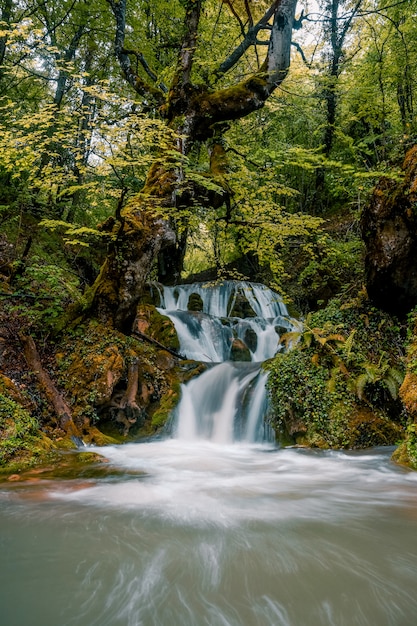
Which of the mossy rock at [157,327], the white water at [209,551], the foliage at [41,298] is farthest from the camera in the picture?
the mossy rock at [157,327]

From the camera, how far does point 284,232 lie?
7.39 m

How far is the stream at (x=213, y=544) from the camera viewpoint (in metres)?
1.74

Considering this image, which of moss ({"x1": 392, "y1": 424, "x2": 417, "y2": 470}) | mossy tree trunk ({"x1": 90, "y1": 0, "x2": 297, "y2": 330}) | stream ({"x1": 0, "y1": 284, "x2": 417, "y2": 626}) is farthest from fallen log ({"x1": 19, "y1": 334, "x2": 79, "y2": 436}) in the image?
moss ({"x1": 392, "y1": 424, "x2": 417, "y2": 470})

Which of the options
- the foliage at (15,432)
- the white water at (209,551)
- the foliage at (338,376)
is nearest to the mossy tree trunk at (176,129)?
the foliage at (15,432)

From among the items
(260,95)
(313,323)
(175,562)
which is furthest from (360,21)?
(175,562)

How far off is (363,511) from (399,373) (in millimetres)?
3211

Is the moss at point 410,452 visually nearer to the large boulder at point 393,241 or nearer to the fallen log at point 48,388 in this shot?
the large boulder at point 393,241

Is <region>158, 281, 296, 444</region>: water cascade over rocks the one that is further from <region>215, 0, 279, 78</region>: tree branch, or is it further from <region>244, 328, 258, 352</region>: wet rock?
<region>215, 0, 279, 78</region>: tree branch

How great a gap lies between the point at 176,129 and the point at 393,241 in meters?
5.08

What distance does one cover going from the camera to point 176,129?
26.0 ft

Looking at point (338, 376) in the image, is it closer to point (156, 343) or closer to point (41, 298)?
point (156, 343)

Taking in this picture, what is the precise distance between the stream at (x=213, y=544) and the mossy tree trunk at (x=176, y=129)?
340 centimetres

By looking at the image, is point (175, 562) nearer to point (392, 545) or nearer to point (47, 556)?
point (47, 556)

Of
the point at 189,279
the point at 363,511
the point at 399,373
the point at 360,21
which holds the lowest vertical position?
the point at 363,511
